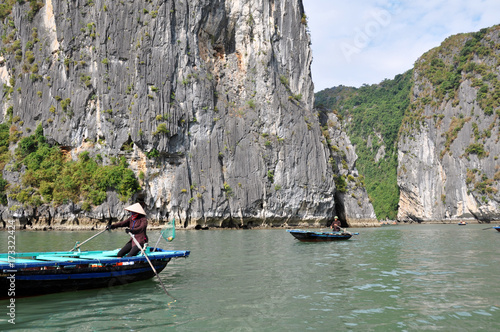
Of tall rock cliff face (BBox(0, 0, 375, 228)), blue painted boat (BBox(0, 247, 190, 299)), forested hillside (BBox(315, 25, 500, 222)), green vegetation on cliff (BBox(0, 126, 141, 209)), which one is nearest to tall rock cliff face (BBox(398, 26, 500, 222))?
forested hillside (BBox(315, 25, 500, 222))

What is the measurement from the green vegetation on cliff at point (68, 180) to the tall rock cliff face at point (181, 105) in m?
0.92

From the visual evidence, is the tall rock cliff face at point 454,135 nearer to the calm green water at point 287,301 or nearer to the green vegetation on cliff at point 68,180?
the green vegetation on cliff at point 68,180

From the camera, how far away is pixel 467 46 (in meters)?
77.4

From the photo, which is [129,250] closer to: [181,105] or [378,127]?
[181,105]

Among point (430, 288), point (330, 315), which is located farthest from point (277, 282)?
point (430, 288)

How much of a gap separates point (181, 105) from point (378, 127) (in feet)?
264

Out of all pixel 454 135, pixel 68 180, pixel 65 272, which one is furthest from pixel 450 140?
pixel 65 272

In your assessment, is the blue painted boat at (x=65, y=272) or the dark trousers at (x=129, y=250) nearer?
the blue painted boat at (x=65, y=272)

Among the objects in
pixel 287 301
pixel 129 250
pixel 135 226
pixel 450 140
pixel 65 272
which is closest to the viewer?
pixel 287 301

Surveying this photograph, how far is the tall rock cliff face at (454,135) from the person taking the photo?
218 feet

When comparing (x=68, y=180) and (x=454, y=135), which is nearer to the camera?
(x=68, y=180)

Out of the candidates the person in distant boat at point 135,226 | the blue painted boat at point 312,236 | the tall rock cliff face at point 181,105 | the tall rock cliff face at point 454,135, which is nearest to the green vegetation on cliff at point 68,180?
the tall rock cliff face at point 181,105

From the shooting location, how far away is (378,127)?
108m

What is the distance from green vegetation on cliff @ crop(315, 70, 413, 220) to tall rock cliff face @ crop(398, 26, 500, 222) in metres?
9.27
